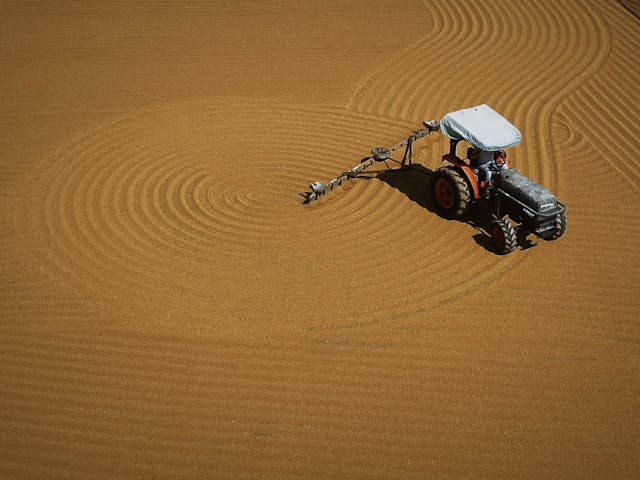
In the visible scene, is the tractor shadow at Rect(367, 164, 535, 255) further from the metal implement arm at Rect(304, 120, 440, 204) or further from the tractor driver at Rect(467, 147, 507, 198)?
the tractor driver at Rect(467, 147, 507, 198)

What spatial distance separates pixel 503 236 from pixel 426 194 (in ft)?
5.62

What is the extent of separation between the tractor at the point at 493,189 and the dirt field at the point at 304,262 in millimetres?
309

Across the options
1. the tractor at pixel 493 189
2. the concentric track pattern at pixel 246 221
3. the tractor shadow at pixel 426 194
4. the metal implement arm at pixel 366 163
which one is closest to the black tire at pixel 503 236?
the tractor at pixel 493 189

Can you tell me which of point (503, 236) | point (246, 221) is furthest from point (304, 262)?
point (503, 236)

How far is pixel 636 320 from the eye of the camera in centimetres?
823

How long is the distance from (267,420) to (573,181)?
6.08 m

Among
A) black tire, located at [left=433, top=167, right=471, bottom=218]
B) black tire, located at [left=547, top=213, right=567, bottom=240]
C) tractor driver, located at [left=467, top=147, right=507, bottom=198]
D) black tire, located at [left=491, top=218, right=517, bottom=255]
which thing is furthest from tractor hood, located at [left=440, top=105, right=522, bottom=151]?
black tire, located at [left=547, top=213, right=567, bottom=240]

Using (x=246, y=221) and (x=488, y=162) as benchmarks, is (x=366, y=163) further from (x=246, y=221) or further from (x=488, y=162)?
(x=246, y=221)

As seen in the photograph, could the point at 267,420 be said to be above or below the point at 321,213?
below

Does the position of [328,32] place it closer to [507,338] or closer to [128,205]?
[128,205]

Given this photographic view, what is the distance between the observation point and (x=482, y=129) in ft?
31.4

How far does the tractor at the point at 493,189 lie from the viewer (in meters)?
8.90

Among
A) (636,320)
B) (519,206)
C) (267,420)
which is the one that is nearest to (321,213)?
(519,206)

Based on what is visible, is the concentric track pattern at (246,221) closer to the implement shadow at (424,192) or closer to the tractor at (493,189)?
the implement shadow at (424,192)
